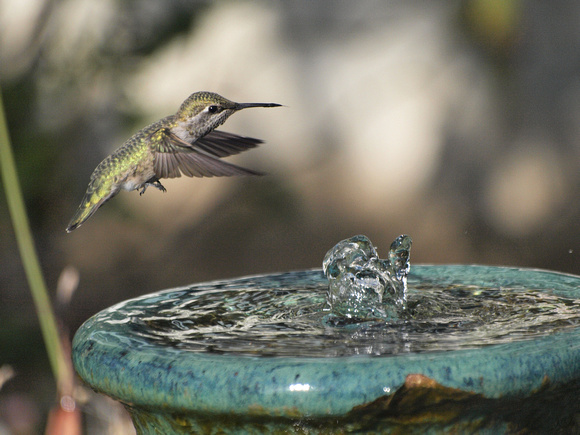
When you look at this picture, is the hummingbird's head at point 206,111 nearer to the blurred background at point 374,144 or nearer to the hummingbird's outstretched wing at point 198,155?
the hummingbird's outstretched wing at point 198,155

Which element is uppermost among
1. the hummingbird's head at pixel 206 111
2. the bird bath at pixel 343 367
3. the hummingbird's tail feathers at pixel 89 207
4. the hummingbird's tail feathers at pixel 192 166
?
the hummingbird's head at pixel 206 111

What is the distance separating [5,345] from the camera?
338cm

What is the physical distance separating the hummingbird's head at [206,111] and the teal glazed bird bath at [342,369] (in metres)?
0.42

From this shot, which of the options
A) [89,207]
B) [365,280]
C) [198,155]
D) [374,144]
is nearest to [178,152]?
[198,155]

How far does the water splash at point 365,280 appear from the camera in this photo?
1442 mm

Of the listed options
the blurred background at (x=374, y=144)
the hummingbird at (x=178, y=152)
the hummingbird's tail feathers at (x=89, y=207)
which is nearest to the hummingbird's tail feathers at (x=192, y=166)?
the hummingbird at (x=178, y=152)

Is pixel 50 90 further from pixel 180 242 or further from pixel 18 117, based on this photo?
pixel 180 242

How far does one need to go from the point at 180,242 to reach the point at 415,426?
5450mm

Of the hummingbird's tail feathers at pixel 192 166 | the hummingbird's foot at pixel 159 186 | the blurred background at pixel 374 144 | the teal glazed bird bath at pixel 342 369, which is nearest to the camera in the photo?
the teal glazed bird bath at pixel 342 369

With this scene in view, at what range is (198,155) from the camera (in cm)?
166

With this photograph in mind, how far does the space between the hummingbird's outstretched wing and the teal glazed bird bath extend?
0.98 ft

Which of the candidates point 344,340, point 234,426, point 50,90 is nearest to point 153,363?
point 234,426

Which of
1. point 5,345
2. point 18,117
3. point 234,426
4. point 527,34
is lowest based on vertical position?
point 5,345

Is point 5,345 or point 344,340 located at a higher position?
point 344,340
